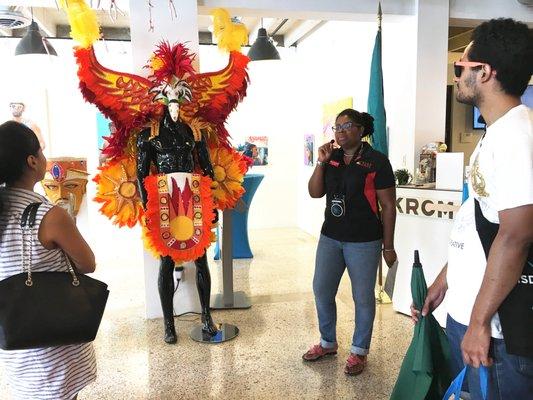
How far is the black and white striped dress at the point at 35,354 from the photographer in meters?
1.32

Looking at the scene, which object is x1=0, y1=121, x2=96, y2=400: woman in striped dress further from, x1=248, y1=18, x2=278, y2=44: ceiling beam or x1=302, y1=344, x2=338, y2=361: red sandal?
x1=248, y1=18, x2=278, y2=44: ceiling beam

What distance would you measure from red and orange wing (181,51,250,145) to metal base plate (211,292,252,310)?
1.35m

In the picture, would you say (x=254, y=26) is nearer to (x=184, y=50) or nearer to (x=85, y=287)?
(x=184, y=50)

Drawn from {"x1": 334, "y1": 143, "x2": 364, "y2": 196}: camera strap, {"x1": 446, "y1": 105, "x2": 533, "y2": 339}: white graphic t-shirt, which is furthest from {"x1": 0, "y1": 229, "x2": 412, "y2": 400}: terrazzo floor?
{"x1": 446, "y1": 105, "x2": 533, "y2": 339}: white graphic t-shirt

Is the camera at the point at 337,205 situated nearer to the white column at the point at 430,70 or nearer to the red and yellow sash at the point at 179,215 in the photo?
the red and yellow sash at the point at 179,215

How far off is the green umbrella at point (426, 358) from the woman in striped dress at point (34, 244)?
112cm

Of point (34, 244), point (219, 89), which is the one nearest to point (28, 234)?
point (34, 244)

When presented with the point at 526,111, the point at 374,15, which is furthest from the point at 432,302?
the point at 374,15

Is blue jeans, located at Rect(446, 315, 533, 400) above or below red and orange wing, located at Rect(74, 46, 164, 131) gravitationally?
below

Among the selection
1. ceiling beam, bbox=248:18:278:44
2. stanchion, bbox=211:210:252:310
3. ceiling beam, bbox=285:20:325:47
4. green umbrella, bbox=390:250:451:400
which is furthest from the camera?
ceiling beam, bbox=248:18:278:44

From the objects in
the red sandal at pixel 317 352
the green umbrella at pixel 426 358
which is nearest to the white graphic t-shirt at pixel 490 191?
the green umbrella at pixel 426 358

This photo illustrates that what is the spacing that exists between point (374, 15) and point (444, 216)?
6.16 feet

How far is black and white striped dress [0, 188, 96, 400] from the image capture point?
4.33ft

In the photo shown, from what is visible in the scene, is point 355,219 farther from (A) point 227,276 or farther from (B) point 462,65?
(A) point 227,276
